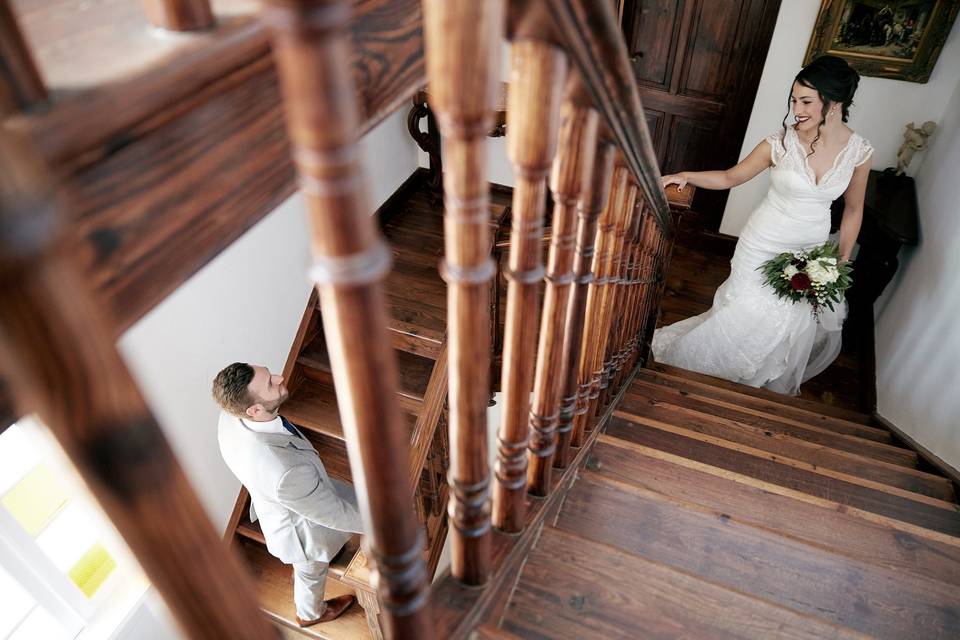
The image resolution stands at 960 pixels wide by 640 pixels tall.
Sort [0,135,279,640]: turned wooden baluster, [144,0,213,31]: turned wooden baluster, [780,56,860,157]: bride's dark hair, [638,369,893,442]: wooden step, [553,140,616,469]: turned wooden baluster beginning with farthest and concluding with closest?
[638,369,893,442]: wooden step, [780,56,860,157]: bride's dark hair, [553,140,616,469]: turned wooden baluster, [144,0,213,31]: turned wooden baluster, [0,135,279,640]: turned wooden baluster

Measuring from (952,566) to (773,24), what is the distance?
12.1 feet

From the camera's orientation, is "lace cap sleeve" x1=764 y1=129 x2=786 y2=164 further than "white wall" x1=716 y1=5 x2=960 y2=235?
No

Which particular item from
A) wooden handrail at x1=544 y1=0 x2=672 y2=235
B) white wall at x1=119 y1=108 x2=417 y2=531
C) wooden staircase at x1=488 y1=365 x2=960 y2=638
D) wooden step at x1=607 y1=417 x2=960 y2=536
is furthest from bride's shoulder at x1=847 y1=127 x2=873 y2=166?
white wall at x1=119 y1=108 x2=417 y2=531

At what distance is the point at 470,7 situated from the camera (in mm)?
515

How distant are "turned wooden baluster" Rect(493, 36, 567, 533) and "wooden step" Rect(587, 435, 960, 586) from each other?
654mm

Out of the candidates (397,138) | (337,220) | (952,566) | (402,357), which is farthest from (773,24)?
(337,220)

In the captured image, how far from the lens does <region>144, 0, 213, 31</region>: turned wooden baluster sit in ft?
2.05

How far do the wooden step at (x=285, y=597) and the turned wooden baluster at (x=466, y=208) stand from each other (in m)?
2.82

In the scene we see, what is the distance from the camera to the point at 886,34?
396 cm

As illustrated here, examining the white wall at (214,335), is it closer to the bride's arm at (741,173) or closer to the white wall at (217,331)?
the white wall at (217,331)

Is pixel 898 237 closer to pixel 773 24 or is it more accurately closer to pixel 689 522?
pixel 773 24

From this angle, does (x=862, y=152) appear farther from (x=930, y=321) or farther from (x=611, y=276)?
(x=611, y=276)

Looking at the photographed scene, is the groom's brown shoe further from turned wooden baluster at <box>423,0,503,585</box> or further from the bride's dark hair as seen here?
the bride's dark hair

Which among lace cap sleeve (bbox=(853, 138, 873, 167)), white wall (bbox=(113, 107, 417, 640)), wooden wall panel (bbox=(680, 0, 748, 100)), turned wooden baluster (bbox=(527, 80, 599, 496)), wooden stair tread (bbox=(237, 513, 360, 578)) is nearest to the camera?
turned wooden baluster (bbox=(527, 80, 599, 496))
